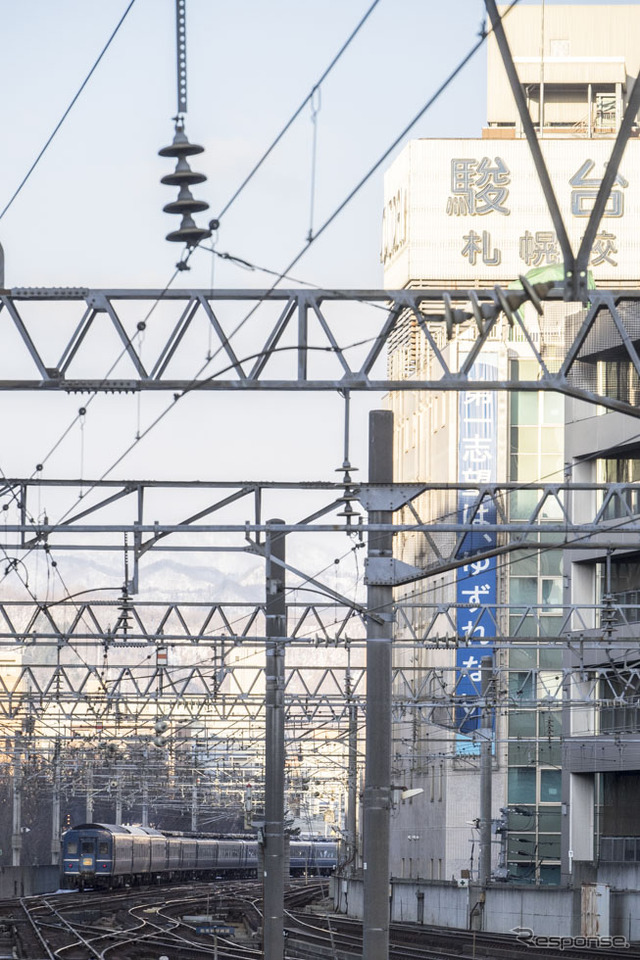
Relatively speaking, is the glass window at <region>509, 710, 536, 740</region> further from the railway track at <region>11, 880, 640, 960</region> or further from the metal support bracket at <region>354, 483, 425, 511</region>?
the metal support bracket at <region>354, 483, 425, 511</region>

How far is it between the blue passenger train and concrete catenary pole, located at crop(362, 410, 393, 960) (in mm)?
46701

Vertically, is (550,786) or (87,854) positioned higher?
(550,786)

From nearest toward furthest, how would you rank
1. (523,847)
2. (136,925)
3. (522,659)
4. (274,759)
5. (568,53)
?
1. (274,759)
2. (136,925)
3. (523,847)
4. (522,659)
5. (568,53)

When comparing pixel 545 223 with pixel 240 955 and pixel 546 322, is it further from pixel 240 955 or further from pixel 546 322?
pixel 240 955

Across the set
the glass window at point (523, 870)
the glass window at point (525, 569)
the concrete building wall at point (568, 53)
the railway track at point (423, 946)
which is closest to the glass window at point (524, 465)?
the glass window at point (525, 569)

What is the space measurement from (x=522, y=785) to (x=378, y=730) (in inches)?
1677

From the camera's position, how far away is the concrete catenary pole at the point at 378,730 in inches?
894

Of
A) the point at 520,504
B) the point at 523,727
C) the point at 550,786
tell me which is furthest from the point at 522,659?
the point at 520,504

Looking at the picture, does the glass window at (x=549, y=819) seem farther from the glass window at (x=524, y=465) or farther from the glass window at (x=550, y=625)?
the glass window at (x=524, y=465)

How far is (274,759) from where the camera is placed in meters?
30.1

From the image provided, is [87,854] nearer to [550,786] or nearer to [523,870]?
[523,870]

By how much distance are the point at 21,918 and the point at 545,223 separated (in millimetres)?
33248

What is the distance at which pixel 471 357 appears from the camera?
630 inches

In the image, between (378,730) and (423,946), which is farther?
(423,946)
